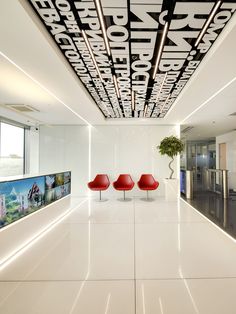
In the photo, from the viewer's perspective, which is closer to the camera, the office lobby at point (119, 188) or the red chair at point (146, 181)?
the office lobby at point (119, 188)

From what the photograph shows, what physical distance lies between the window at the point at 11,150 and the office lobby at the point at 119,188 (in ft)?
0.82

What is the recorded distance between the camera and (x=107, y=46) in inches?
112

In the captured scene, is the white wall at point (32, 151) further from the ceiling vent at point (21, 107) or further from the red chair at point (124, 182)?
the red chair at point (124, 182)

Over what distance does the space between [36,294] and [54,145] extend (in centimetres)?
648

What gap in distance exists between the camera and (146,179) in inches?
286

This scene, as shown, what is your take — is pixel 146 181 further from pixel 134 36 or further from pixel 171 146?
pixel 134 36

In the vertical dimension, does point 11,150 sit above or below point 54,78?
A: below

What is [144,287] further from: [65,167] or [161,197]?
[65,167]

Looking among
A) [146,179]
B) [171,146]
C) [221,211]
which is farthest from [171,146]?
[221,211]

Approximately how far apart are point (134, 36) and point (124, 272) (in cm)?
320

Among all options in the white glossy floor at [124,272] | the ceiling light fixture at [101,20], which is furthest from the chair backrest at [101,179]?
the ceiling light fixture at [101,20]

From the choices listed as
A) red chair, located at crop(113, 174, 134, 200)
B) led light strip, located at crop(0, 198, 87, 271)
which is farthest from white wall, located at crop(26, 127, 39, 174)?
led light strip, located at crop(0, 198, 87, 271)

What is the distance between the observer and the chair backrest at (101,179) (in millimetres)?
7185

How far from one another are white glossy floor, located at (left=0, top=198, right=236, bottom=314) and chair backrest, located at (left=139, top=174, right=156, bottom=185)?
10.00ft
